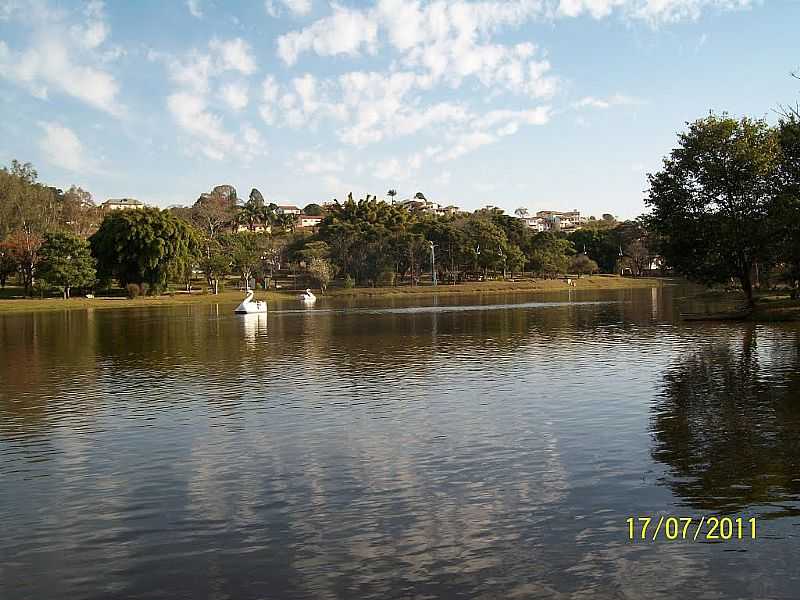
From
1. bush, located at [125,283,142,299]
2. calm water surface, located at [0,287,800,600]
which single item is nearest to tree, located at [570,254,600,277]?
bush, located at [125,283,142,299]

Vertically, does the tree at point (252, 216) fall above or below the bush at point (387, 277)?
above

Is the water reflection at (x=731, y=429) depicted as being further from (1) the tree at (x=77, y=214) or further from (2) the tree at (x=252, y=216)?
(2) the tree at (x=252, y=216)

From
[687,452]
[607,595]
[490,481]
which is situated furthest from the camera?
[687,452]

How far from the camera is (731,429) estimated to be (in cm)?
1811

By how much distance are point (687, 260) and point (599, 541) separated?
46952mm

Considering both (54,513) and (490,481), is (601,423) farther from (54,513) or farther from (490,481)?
(54,513)

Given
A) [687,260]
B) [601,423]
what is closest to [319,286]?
[687,260]

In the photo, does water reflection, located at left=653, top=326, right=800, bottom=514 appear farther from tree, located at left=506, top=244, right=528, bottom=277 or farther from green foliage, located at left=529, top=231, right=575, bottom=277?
green foliage, located at left=529, top=231, right=575, bottom=277

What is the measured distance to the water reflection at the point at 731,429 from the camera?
13.4m

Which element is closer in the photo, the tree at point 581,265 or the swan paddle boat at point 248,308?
the swan paddle boat at point 248,308

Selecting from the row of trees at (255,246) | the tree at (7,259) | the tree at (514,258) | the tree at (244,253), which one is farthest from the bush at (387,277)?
the tree at (7,259)

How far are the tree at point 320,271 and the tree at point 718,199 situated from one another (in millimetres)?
89539

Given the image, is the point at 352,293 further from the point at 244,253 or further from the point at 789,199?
the point at 789,199

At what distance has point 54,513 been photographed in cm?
1316
